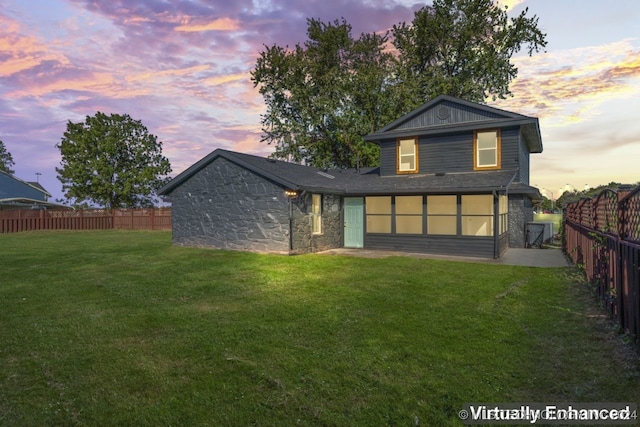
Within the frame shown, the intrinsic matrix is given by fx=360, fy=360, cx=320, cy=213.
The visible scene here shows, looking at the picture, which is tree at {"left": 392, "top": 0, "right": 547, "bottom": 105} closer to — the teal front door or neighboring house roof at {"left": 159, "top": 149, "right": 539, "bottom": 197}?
Answer: neighboring house roof at {"left": 159, "top": 149, "right": 539, "bottom": 197}

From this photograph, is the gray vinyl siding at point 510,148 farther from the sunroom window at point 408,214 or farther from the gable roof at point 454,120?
the sunroom window at point 408,214

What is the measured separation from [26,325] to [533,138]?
781 inches

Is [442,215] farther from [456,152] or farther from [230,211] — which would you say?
[230,211]

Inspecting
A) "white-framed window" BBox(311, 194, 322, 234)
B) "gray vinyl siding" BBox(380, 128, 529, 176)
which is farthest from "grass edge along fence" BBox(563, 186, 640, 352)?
"white-framed window" BBox(311, 194, 322, 234)

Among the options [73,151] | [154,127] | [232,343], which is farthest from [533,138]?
[73,151]

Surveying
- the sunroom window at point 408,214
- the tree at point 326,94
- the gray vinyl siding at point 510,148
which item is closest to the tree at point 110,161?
the tree at point 326,94

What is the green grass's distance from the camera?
3.39 m

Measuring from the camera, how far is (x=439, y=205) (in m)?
15.0

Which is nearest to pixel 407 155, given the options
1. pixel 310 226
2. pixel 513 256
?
pixel 310 226

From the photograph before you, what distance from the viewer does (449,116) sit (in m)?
16.8

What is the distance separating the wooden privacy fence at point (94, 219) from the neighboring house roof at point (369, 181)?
14.6 metres

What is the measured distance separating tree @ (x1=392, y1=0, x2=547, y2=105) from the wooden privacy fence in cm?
2399

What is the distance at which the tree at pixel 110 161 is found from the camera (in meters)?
36.4

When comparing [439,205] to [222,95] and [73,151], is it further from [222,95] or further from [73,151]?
[73,151]
